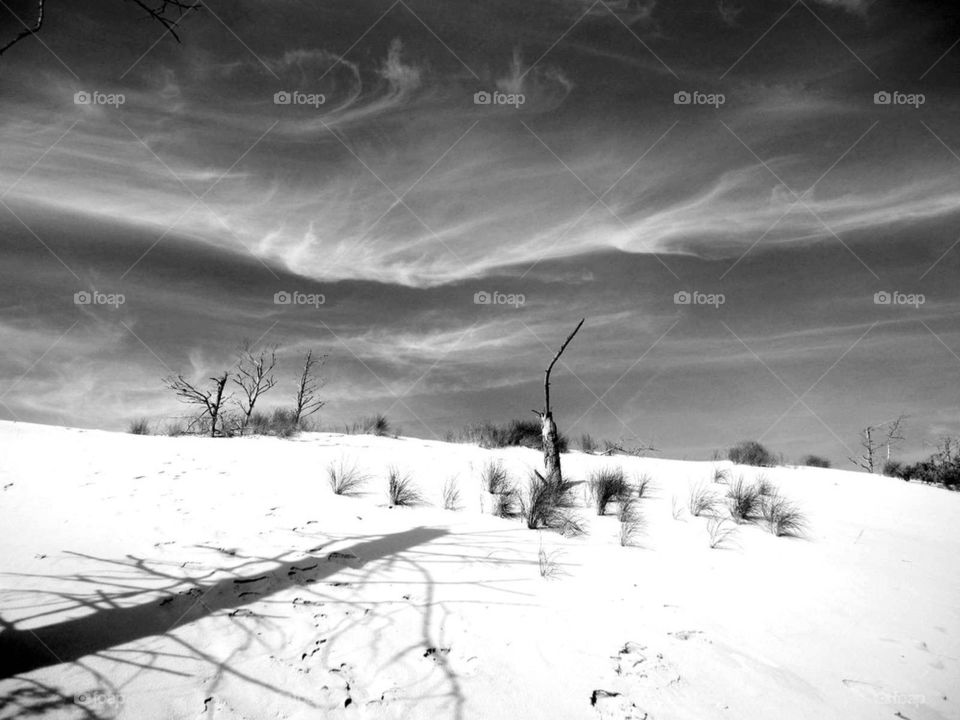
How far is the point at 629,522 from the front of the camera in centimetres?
598

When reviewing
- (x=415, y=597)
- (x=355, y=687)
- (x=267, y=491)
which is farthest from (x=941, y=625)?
(x=267, y=491)

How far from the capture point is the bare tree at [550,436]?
8266mm

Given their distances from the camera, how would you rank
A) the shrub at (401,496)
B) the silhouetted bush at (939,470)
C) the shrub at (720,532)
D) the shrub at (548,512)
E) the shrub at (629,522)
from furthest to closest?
1. the silhouetted bush at (939,470)
2. the shrub at (401,496)
3. the shrub at (548,512)
4. the shrub at (720,532)
5. the shrub at (629,522)

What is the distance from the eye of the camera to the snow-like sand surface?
7.90 feet

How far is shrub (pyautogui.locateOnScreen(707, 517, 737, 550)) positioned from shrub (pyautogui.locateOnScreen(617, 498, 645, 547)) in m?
0.83

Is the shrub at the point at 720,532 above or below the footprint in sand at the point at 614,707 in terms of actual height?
above

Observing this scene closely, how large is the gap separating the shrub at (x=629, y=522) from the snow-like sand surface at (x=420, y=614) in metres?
0.20

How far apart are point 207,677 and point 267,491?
3.69m

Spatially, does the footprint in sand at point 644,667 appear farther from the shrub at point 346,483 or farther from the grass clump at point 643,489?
the grass clump at point 643,489

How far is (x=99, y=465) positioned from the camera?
6.48 metres

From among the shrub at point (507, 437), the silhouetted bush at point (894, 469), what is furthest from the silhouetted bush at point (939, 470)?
the shrub at point (507, 437)

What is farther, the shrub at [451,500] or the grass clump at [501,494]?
the shrub at [451,500]

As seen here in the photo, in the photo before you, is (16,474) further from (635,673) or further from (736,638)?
(736,638)

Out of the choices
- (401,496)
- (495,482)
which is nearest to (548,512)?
(495,482)
